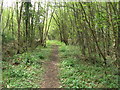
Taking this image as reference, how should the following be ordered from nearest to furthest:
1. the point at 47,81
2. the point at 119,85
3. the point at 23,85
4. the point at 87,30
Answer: the point at 119,85, the point at 23,85, the point at 47,81, the point at 87,30

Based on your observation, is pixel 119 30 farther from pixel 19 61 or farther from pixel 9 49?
pixel 9 49

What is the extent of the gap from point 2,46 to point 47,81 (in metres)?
6.97

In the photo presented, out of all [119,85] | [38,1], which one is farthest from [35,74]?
[38,1]

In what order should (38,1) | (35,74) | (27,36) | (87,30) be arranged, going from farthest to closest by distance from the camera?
(38,1), (27,36), (87,30), (35,74)

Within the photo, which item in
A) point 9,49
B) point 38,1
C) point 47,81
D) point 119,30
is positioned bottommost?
point 47,81

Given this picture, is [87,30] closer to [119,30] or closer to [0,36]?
[119,30]

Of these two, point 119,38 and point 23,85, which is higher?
point 119,38

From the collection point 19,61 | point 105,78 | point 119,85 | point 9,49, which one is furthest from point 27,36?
point 119,85

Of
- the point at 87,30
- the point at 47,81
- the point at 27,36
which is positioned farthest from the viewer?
the point at 27,36

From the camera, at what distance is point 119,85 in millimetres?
4961

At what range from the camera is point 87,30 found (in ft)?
28.1

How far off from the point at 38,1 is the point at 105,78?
40.9ft

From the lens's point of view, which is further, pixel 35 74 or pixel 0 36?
pixel 0 36

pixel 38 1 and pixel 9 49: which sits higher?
pixel 38 1
